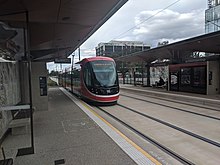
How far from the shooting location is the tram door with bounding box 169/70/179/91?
60.8 ft

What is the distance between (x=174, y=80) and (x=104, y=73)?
9237mm

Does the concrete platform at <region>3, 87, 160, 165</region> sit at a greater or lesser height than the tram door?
lesser

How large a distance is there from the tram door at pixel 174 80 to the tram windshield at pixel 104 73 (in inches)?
325

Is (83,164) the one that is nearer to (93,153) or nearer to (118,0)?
(93,153)

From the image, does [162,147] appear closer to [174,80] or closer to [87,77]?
[87,77]

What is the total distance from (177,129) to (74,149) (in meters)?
3.72

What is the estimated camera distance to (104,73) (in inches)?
481

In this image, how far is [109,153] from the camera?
4461 mm

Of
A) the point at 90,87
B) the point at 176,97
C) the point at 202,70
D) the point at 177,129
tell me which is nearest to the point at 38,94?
the point at 90,87

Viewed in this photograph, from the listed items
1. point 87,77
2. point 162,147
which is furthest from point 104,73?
point 162,147

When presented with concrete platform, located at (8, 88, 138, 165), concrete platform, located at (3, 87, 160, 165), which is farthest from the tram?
concrete platform, located at (3, 87, 160, 165)

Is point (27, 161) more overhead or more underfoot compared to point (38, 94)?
more underfoot

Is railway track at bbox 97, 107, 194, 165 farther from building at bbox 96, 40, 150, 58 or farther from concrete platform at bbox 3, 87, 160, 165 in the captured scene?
building at bbox 96, 40, 150, 58

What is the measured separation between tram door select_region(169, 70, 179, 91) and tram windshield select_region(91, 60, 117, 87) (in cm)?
826
